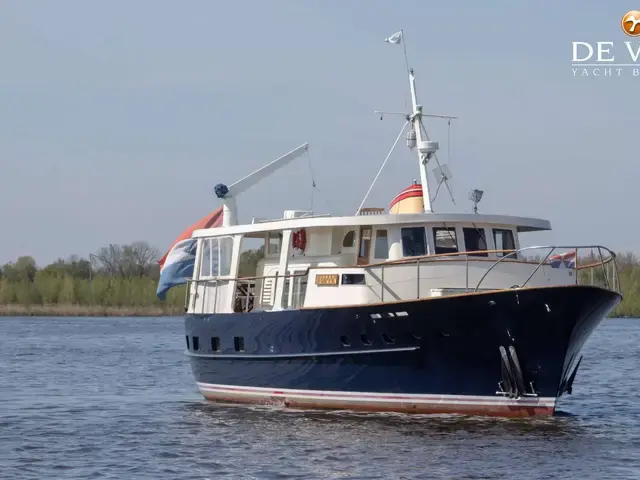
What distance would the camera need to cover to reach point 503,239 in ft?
82.0

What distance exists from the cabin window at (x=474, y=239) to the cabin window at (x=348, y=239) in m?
2.40

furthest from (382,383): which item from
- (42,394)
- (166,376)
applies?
(166,376)

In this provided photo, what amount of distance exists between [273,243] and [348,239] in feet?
9.33

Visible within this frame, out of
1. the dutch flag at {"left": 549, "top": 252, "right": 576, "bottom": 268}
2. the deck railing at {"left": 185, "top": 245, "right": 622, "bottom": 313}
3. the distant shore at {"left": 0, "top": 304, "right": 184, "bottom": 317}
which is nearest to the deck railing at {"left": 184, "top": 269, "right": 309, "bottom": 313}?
the deck railing at {"left": 185, "top": 245, "right": 622, "bottom": 313}

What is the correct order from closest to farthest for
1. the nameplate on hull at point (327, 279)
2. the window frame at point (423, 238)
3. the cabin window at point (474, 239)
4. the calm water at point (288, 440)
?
the calm water at point (288, 440) → the nameplate on hull at point (327, 279) → the window frame at point (423, 238) → the cabin window at point (474, 239)

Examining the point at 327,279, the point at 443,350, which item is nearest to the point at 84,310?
the point at 327,279

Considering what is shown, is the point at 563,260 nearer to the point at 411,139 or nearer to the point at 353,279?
the point at 353,279

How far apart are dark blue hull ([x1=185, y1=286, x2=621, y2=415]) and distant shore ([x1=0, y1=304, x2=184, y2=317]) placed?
67.7 meters

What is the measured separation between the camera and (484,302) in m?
21.4

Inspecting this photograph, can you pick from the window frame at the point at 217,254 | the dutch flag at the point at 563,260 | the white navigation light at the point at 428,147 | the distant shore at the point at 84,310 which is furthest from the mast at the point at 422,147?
the distant shore at the point at 84,310

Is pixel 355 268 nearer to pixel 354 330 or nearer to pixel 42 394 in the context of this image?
pixel 354 330

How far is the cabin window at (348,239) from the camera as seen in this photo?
24.9 meters

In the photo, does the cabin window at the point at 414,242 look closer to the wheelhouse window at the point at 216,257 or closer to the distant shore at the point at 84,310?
the wheelhouse window at the point at 216,257

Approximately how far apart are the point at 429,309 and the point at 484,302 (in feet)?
3.47
